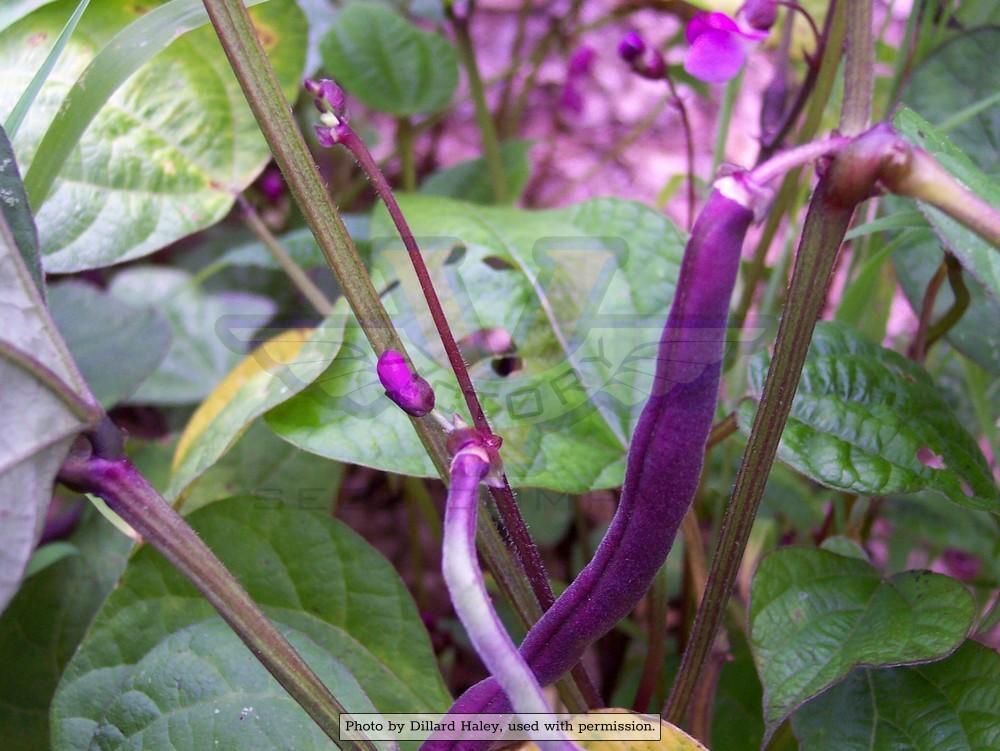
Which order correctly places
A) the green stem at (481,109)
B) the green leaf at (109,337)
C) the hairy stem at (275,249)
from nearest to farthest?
1. the hairy stem at (275,249)
2. the green leaf at (109,337)
3. the green stem at (481,109)

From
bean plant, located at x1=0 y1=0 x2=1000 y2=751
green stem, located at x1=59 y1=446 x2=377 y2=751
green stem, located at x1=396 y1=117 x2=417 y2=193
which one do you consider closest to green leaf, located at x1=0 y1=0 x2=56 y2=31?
bean plant, located at x1=0 y1=0 x2=1000 y2=751

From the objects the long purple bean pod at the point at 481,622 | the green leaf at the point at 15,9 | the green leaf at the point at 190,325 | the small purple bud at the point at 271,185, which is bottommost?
the green leaf at the point at 190,325

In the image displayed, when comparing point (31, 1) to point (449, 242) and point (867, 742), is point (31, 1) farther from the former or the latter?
point (867, 742)

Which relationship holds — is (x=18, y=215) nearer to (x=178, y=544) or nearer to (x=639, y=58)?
(x=178, y=544)

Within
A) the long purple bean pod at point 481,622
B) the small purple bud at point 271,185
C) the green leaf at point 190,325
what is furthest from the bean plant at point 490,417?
the small purple bud at point 271,185

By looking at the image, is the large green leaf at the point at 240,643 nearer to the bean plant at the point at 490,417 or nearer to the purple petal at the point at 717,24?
the bean plant at the point at 490,417

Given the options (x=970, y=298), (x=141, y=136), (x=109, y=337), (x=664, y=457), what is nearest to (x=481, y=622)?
(x=664, y=457)

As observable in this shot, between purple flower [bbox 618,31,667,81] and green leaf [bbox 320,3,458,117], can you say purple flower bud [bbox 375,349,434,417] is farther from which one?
green leaf [bbox 320,3,458,117]
